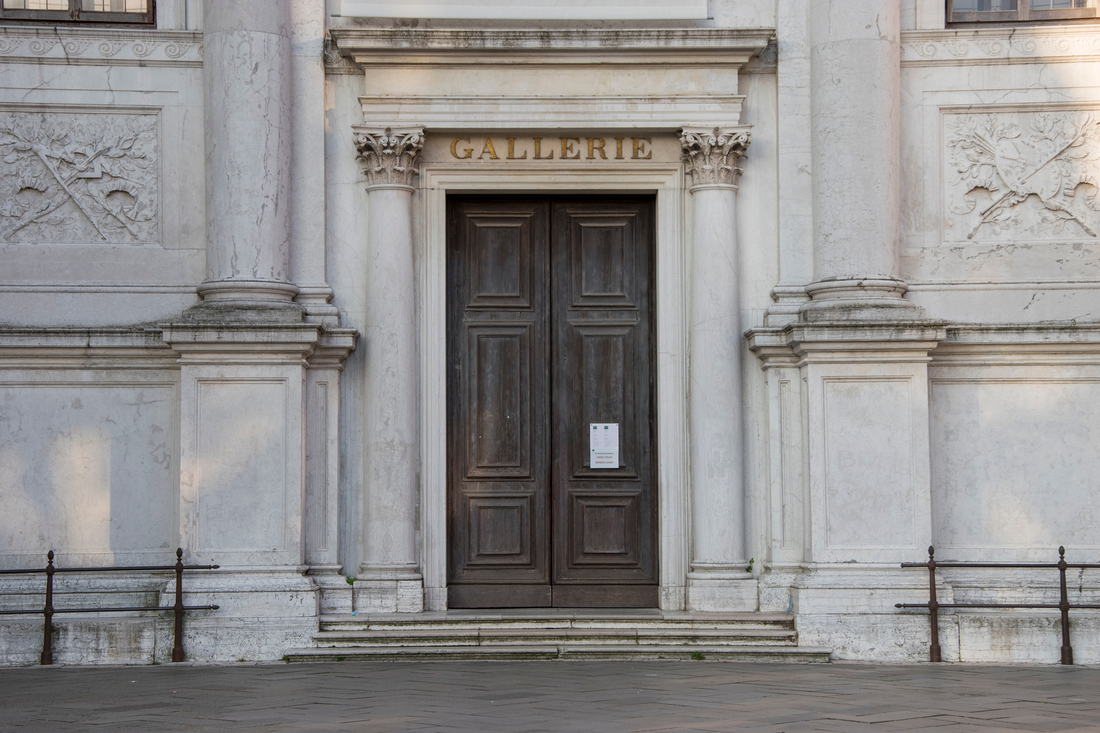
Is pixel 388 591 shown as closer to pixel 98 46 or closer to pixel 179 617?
pixel 179 617

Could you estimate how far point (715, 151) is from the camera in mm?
12398

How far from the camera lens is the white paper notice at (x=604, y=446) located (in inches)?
505

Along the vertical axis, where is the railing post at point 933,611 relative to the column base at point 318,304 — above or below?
below

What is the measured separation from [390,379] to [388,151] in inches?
83.6

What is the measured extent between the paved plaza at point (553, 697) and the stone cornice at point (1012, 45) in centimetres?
571

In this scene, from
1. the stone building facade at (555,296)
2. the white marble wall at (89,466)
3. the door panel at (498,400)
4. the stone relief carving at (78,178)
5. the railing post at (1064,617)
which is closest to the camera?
the railing post at (1064,617)

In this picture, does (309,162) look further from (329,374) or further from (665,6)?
(665,6)

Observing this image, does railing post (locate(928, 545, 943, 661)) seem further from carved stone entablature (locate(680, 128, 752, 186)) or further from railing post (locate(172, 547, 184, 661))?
railing post (locate(172, 547, 184, 661))

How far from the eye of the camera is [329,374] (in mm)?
12172

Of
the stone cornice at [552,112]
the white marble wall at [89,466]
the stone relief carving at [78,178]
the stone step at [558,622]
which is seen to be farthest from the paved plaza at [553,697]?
the stone cornice at [552,112]

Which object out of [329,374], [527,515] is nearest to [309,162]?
[329,374]

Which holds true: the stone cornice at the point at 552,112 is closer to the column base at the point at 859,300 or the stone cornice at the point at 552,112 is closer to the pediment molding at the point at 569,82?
the pediment molding at the point at 569,82

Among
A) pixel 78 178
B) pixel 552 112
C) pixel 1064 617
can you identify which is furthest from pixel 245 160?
pixel 1064 617

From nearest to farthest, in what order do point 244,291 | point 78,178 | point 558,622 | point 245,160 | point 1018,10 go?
point 558,622 < point 244,291 < point 245,160 < point 78,178 < point 1018,10
